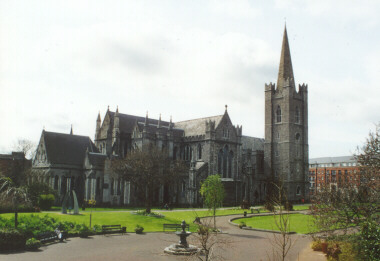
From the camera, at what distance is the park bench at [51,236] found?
26.5 meters

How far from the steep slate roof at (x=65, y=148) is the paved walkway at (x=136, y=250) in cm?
3240

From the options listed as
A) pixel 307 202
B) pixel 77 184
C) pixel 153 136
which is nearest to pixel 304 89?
pixel 307 202

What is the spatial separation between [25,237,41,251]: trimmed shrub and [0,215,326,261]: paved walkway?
43 centimetres

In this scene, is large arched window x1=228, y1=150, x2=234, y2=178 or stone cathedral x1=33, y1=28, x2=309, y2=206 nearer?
stone cathedral x1=33, y1=28, x2=309, y2=206

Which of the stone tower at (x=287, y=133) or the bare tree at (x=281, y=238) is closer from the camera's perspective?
the bare tree at (x=281, y=238)

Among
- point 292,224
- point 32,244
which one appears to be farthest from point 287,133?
point 32,244

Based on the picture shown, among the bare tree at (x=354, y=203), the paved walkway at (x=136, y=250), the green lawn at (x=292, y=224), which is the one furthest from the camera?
the green lawn at (x=292, y=224)

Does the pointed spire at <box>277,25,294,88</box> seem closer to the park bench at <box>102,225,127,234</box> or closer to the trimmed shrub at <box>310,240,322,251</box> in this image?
the park bench at <box>102,225,127,234</box>

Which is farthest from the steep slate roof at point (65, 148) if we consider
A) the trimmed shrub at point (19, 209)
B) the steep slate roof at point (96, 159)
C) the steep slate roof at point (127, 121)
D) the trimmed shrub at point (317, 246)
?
the trimmed shrub at point (317, 246)

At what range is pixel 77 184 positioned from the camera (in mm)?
60469

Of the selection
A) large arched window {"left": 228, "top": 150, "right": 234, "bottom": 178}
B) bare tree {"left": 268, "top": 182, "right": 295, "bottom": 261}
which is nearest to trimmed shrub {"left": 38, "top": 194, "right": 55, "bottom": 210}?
bare tree {"left": 268, "top": 182, "right": 295, "bottom": 261}

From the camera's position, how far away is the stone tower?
7719 centimetres

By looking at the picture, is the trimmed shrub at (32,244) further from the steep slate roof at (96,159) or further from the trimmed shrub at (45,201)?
the steep slate roof at (96,159)

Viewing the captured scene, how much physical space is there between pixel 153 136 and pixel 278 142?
99.4 ft
